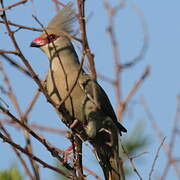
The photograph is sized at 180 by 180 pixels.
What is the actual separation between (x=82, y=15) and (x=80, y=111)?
4.87 ft

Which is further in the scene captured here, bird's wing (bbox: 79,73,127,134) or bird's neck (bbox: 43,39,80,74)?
bird's neck (bbox: 43,39,80,74)

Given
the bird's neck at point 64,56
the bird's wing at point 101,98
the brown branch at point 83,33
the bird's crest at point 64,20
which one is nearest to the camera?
the brown branch at point 83,33

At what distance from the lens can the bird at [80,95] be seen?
3.54 metres

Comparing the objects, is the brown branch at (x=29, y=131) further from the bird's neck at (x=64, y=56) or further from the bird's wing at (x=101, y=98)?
the bird's neck at (x=64, y=56)

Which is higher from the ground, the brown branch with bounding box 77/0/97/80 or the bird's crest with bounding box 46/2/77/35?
the bird's crest with bounding box 46/2/77/35

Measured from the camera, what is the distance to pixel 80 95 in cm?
378

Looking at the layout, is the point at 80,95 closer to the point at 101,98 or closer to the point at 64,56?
the point at 101,98

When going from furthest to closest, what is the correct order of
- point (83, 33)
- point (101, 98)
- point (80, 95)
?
1. point (101, 98)
2. point (80, 95)
3. point (83, 33)

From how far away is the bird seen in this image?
3.54 meters

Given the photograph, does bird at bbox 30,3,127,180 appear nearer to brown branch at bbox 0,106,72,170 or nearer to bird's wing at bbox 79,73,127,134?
→ bird's wing at bbox 79,73,127,134

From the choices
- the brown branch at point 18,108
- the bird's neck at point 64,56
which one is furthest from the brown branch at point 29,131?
the bird's neck at point 64,56

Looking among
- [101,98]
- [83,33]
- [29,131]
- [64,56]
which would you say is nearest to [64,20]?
[64,56]

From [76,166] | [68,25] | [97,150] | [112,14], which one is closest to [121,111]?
[76,166]

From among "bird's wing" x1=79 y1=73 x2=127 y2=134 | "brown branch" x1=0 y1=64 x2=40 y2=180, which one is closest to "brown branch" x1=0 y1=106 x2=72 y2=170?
"brown branch" x1=0 y1=64 x2=40 y2=180
